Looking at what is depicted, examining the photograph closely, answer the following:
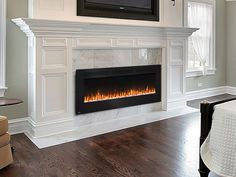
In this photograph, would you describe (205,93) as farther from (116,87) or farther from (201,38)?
(116,87)

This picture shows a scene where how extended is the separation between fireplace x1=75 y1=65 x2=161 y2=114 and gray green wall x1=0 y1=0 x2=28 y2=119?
78 centimetres

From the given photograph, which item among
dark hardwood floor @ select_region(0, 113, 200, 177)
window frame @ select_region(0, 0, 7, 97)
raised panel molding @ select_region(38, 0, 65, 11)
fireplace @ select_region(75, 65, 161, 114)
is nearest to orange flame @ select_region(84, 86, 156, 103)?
fireplace @ select_region(75, 65, 161, 114)

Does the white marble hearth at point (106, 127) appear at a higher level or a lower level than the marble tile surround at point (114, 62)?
lower

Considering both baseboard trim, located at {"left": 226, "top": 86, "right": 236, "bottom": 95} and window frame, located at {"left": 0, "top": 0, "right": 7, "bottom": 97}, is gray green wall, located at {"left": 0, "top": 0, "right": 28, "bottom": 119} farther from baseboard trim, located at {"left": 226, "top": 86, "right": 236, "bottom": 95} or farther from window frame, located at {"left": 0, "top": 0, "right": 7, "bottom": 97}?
baseboard trim, located at {"left": 226, "top": 86, "right": 236, "bottom": 95}

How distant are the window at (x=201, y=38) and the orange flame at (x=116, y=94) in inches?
66.0

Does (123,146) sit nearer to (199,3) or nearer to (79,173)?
(79,173)

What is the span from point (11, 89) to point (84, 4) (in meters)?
1.66

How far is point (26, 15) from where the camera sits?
379 cm

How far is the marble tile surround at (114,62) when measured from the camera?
13.7ft

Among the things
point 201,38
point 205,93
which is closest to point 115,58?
point 201,38

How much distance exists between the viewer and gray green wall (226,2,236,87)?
6.84 metres

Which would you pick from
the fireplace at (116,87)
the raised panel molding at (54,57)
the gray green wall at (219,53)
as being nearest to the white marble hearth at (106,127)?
the fireplace at (116,87)

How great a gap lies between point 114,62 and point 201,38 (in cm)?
300

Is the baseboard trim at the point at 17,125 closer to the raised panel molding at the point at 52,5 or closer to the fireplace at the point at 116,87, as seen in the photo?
the fireplace at the point at 116,87
